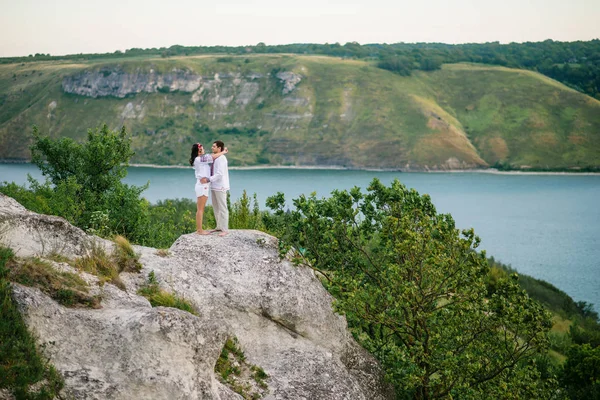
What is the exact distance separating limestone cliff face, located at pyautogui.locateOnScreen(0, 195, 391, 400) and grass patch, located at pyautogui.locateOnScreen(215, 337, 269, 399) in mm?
214

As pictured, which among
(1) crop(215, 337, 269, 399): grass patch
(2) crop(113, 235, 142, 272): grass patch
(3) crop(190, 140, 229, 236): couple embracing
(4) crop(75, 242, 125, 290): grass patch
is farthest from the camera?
(3) crop(190, 140, 229, 236): couple embracing

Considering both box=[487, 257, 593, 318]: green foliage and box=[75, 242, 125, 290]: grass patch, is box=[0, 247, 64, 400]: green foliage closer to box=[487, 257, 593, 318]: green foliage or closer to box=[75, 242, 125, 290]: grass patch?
box=[75, 242, 125, 290]: grass patch

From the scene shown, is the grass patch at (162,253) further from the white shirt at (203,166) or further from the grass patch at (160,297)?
the white shirt at (203,166)

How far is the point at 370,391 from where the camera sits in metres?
13.2

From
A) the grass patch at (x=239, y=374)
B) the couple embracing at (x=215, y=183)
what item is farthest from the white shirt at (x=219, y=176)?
the grass patch at (x=239, y=374)

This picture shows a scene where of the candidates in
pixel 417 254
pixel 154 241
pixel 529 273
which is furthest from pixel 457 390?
pixel 529 273

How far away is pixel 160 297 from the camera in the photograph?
11500mm

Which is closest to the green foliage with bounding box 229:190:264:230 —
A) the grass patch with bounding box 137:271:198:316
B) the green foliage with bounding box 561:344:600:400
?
the grass patch with bounding box 137:271:198:316

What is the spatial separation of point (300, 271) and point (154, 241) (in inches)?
582

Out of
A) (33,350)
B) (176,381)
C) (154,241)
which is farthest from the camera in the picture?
(154,241)

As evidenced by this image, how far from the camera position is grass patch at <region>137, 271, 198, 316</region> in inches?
451

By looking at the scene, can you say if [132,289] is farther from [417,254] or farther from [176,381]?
[417,254]

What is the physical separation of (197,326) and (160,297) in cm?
180

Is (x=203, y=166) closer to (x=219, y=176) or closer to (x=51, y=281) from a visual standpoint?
(x=219, y=176)
